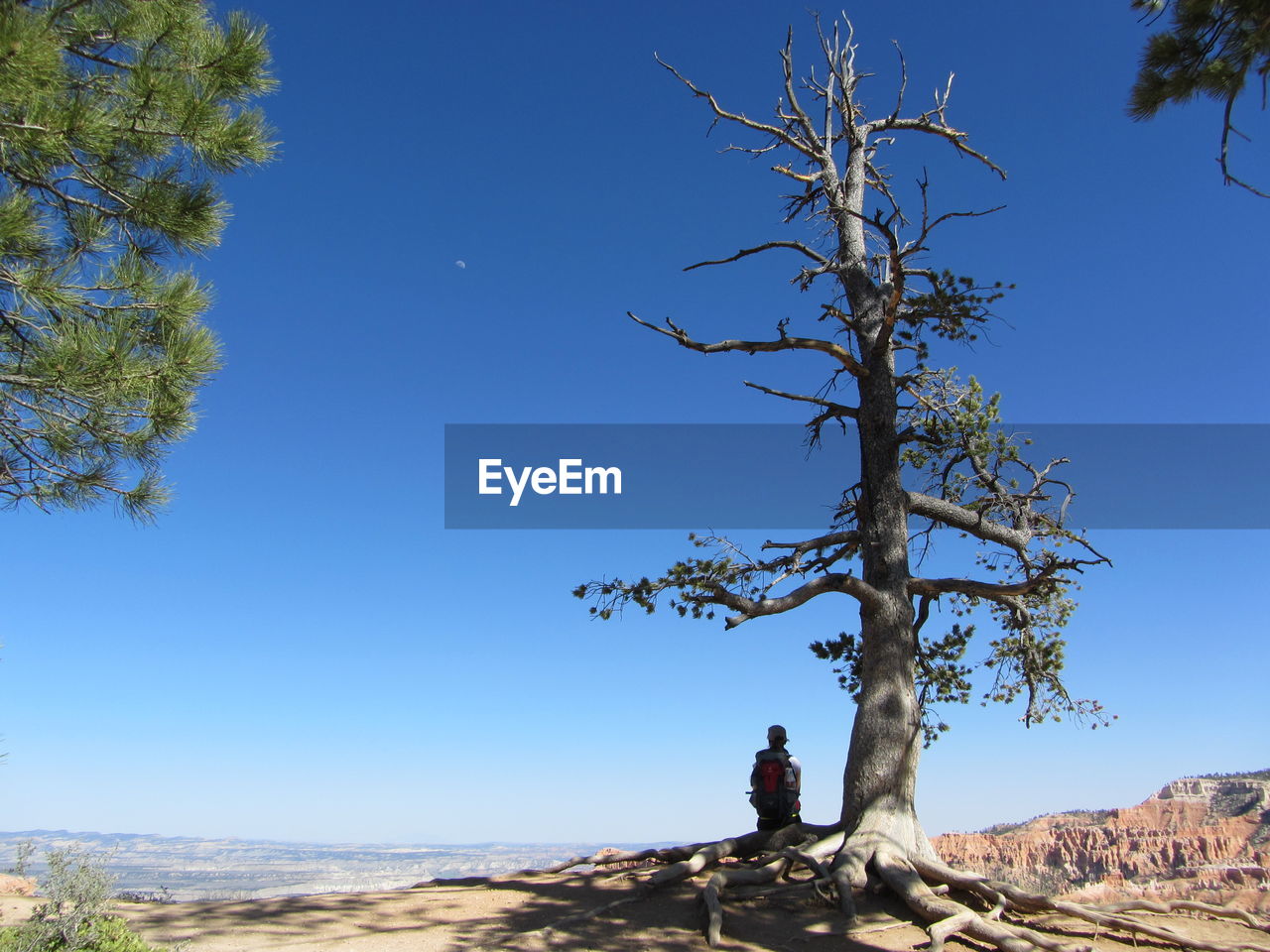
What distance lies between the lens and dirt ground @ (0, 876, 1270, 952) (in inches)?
246

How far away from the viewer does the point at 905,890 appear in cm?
704

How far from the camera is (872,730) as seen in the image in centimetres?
830

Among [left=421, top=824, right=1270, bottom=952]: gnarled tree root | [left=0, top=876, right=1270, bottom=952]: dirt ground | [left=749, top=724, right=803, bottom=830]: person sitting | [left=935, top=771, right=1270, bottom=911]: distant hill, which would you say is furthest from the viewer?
[left=935, top=771, right=1270, bottom=911]: distant hill

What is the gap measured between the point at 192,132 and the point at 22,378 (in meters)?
2.78

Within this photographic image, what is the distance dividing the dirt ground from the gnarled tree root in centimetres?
13

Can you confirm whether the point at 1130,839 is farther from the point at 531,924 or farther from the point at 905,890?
the point at 531,924

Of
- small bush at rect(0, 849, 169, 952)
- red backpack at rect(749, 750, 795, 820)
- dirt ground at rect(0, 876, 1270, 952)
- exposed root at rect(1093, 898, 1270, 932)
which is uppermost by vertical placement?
red backpack at rect(749, 750, 795, 820)

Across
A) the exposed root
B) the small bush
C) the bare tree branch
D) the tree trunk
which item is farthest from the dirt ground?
the bare tree branch

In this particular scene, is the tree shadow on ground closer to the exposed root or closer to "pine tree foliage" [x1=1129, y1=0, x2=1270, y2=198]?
the exposed root

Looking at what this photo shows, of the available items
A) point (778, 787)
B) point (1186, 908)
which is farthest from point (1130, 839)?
point (778, 787)

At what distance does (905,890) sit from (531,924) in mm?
3186

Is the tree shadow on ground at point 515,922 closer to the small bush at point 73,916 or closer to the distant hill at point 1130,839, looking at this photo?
the small bush at point 73,916

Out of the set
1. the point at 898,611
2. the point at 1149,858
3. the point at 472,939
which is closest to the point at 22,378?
the point at 472,939

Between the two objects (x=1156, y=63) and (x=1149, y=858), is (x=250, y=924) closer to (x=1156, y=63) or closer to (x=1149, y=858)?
(x=1156, y=63)
